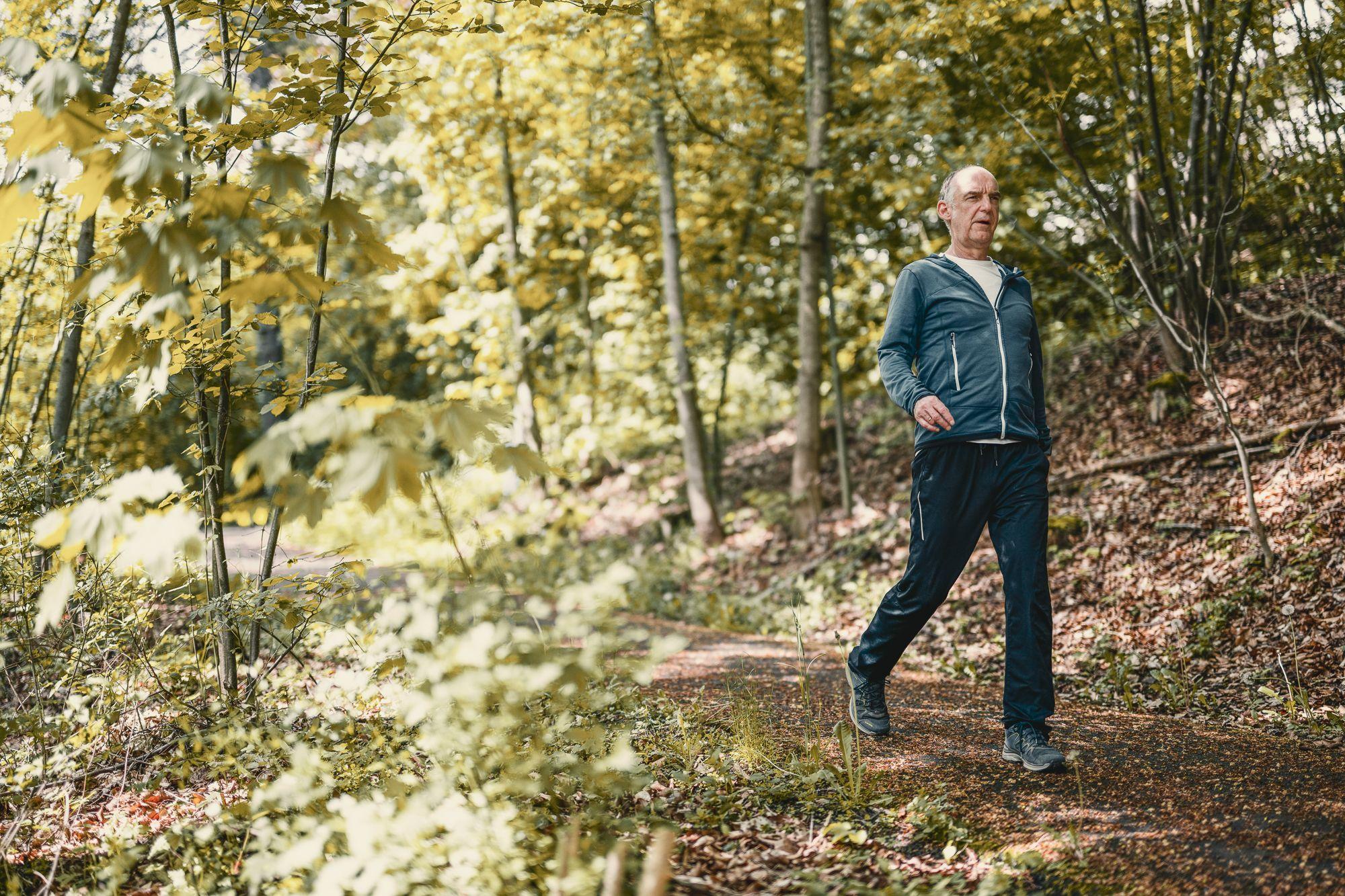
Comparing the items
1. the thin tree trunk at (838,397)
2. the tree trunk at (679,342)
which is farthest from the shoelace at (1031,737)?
the tree trunk at (679,342)

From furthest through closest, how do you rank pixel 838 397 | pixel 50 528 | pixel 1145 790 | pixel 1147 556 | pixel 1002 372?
pixel 838 397 < pixel 1147 556 < pixel 1002 372 < pixel 1145 790 < pixel 50 528

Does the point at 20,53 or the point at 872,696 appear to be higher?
the point at 20,53

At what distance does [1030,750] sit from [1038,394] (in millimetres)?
1332

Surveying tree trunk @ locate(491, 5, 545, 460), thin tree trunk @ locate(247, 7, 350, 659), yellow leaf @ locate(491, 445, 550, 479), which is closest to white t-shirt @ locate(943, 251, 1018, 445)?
yellow leaf @ locate(491, 445, 550, 479)

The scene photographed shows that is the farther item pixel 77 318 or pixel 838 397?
pixel 838 397

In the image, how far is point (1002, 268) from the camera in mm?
3289

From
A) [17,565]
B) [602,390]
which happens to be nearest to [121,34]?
[17,565]

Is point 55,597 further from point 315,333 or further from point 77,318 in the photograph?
point 77,318

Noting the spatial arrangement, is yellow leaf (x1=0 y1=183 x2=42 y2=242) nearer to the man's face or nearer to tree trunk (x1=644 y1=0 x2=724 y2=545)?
the man's face

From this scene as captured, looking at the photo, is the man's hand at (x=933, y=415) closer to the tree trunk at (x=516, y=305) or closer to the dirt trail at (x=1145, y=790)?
the dirt trail at (x=1145, y=790)

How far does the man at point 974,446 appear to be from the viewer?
3.01 m

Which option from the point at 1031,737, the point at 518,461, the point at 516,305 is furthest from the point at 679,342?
the point at 518,461

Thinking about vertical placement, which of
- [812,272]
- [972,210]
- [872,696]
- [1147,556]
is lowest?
[872,696]

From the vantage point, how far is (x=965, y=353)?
3148 millimetres
